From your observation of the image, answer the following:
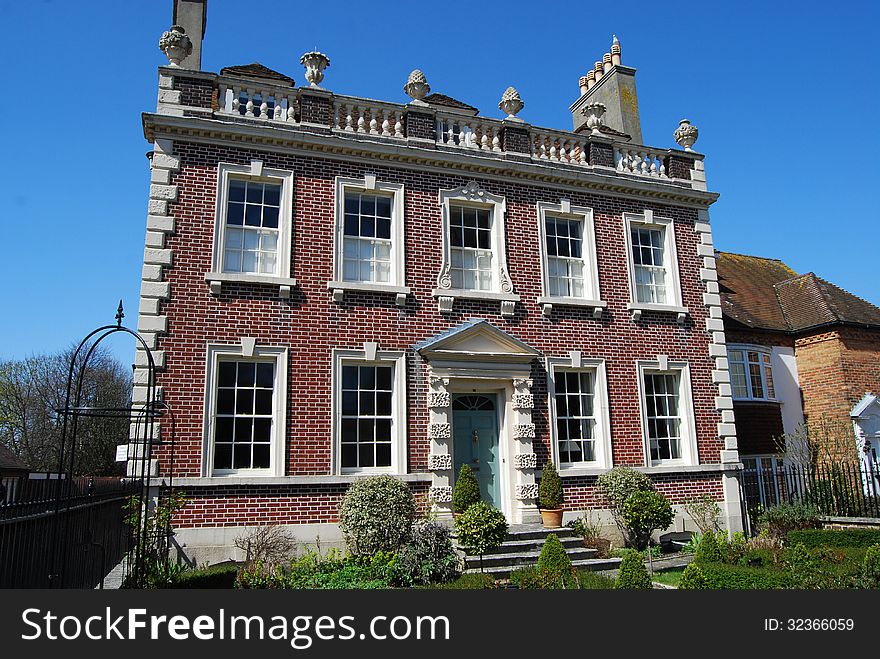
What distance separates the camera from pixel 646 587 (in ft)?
30.9

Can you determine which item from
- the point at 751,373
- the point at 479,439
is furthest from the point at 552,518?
the point at 751,373

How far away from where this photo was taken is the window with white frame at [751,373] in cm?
2008

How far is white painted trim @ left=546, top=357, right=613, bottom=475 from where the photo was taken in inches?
560

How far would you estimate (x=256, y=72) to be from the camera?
15148 mm

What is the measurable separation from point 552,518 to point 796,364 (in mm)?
12678

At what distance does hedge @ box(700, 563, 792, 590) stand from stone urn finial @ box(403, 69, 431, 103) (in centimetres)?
1118

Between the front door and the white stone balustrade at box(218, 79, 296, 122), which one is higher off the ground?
the white stone balustrade at box(218, 79, 296, 122)

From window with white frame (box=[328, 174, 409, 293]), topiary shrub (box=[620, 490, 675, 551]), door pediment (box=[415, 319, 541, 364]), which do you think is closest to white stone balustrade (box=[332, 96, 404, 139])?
window with white frame (box=[328, 174, 409, 293])

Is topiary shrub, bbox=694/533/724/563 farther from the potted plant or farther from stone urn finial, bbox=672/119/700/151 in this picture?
stone urn finial, bbox=672/119/700/151

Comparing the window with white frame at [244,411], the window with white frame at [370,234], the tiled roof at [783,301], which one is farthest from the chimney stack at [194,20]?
the tiled roof at [783,301]

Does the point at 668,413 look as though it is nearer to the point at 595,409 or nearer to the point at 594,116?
the point at 595,409

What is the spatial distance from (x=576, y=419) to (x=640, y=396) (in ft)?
5.80

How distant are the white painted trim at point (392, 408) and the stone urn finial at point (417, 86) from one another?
5.95 meters

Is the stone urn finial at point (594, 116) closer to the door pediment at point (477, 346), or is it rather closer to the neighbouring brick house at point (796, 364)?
the door pediment at point (477, 346)
